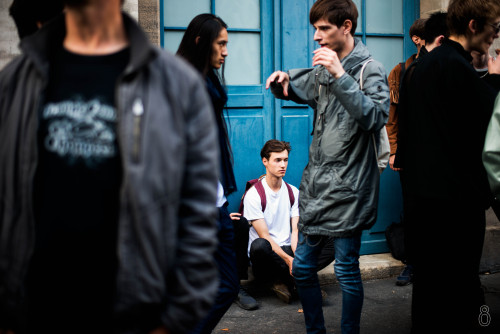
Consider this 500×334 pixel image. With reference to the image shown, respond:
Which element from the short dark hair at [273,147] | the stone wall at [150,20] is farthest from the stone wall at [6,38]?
the short dark hair at [273,147]

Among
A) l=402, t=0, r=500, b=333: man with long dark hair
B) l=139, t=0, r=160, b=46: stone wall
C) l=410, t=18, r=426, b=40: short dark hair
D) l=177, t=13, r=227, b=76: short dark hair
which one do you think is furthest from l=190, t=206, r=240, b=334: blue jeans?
l=410, t=18, r=426, b=40: short dark hair

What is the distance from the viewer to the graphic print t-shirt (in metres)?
1.40

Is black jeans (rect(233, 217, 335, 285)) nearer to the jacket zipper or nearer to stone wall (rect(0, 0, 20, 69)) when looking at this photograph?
stone wall (rect(0, 0, 20, 69))

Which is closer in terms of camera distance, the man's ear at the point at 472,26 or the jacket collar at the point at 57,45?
the jacket collar at the point at 57,45

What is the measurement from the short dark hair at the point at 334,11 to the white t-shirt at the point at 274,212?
203cm

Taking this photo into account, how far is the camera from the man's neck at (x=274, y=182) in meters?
4.89

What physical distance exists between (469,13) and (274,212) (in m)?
2.63

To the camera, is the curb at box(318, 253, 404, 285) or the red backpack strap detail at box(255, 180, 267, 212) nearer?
the red backpack strap detail at box(255, 180, 267, 212)

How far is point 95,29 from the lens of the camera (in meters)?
1.47

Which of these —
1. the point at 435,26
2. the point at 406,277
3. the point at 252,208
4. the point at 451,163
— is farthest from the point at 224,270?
the point at 406,277

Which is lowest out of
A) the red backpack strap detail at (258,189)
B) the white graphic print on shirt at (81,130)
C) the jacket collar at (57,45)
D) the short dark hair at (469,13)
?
the red backpack strap detail at (258,189)

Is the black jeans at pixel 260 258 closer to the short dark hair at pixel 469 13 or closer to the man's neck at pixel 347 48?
the man's neck at pixel 347 48

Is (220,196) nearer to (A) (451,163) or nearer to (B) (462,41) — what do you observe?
(A) (451,163)

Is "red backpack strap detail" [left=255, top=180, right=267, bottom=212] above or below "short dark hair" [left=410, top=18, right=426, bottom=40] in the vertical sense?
below
